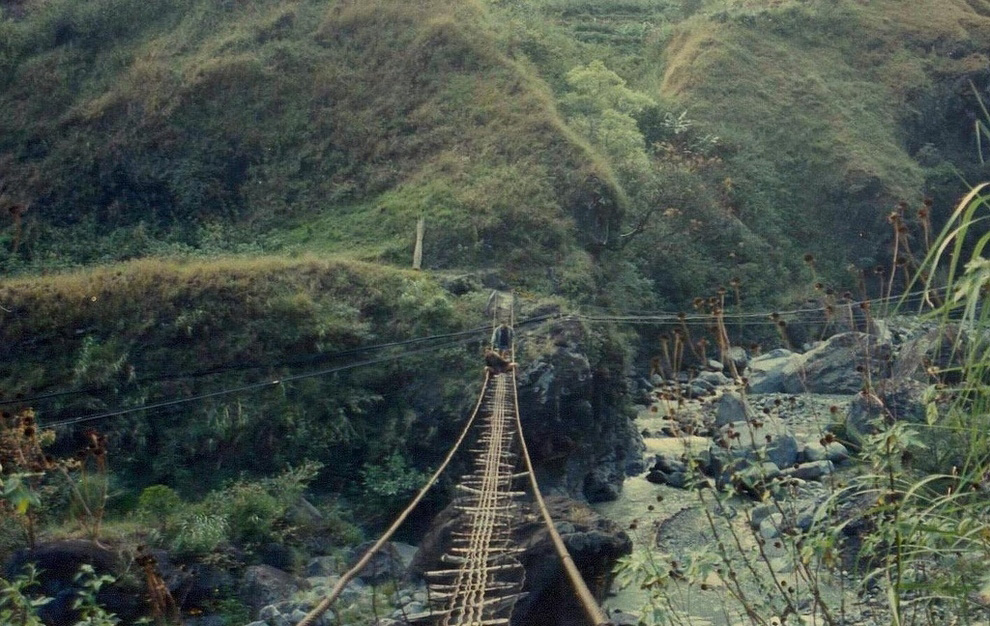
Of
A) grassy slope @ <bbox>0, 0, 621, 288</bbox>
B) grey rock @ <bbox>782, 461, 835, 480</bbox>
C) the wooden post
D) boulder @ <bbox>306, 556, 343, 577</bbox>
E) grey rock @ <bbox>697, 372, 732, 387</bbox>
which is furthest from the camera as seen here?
grassy slope @ <bbox>0, 0, 621, 288</bbox>

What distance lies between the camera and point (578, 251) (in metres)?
19.8

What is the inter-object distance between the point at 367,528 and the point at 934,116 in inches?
1057

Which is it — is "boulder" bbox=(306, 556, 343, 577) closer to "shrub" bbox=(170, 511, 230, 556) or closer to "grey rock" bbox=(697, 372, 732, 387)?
"shrub" bbox=(170, 511, 230, 556)

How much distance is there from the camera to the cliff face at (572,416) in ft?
46.9

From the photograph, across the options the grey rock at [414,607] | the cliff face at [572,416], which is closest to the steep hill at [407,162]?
the cliff face at [572,416]

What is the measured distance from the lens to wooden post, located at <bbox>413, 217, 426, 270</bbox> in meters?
17.7

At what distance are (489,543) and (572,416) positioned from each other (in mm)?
7714

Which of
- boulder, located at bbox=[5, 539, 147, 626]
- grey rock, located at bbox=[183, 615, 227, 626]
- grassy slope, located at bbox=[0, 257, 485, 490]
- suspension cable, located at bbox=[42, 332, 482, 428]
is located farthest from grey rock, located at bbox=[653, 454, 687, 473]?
boulder, located at bbox=[5, 539, 147, 626]

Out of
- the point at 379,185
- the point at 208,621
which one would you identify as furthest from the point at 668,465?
the point at 379,185

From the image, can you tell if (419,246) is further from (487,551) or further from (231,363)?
(487,551)

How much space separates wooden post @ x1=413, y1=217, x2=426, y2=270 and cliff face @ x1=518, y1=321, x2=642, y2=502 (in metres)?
3.20

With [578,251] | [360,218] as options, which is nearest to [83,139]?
[360,218]

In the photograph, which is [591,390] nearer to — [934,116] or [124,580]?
[124,580]

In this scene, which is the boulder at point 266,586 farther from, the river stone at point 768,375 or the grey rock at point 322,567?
the river stone at point 768,375
